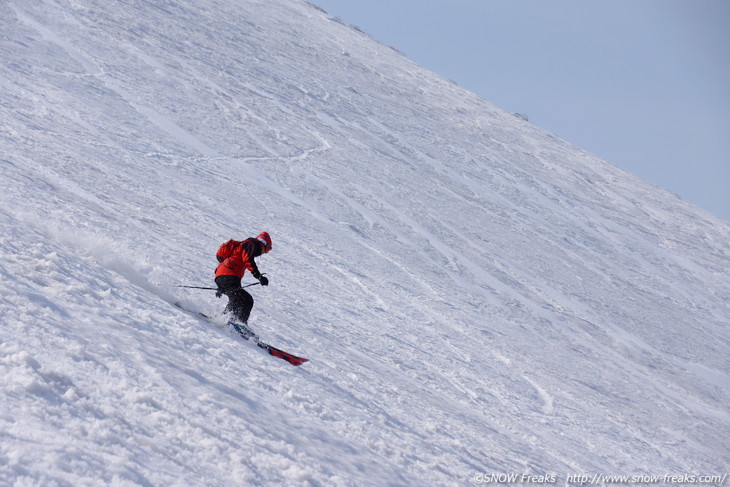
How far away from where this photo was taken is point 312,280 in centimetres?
1225

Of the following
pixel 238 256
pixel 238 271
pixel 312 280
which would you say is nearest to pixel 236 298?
pixel 238 271

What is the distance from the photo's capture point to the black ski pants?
25.6 feet

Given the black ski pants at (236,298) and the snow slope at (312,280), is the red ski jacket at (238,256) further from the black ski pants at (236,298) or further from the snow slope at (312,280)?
the snow slope at (312,280)

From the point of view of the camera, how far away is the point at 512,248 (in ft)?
63.8

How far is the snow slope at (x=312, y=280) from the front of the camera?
15.1 ft

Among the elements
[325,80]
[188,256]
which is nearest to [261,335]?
[188,256]

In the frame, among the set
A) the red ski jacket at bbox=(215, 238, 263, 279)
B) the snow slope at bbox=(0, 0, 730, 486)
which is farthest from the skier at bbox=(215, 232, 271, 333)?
the snow slope at bbox=(0, 0, 730, 486)

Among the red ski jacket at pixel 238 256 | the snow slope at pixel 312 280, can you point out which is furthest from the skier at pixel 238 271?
the snow slope at pixel 312 280

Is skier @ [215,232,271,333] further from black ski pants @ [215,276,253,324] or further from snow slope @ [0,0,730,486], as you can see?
snow slope @ [0,0,730,486]

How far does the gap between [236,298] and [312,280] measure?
4.37 meters

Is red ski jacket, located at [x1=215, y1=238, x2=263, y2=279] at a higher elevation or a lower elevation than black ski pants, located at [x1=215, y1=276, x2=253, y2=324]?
higher

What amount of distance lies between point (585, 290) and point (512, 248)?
2.32 meters

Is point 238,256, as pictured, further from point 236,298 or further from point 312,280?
point 312,280

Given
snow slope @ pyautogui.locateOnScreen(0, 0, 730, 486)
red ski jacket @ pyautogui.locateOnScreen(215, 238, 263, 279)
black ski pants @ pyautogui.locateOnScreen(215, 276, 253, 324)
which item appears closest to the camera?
snow slope @ pyautogui.locateOnScreen(0, 0, 730, 486)
